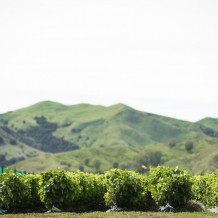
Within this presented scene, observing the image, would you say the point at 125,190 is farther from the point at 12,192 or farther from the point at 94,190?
the point at 12,192

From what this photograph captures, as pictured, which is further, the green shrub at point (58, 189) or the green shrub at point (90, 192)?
the green shrub at point (90, 192)

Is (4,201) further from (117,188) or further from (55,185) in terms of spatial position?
(117,188)

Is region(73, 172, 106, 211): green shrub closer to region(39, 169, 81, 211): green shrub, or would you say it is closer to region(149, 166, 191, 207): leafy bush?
region(39, 169, 81, 211): green shrub

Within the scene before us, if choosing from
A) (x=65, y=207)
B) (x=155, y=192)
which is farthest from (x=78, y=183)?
(x=155, y=192)

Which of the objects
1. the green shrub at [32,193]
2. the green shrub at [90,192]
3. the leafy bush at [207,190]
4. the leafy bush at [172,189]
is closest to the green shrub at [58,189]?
the green shrub at [32,193]

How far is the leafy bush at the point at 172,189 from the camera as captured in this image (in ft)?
80.5

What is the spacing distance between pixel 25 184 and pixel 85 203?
4028mm

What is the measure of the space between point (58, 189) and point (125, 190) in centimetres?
395

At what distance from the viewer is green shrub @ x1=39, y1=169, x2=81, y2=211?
23828 mm

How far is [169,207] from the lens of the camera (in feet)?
80.1

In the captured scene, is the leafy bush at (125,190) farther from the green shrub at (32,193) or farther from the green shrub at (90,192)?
the green shrub at (32,193)

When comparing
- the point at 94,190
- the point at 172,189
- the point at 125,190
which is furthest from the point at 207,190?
the point at 94,190

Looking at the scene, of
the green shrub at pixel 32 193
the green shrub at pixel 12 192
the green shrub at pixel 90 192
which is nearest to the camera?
the green shrub at pixel 12 192

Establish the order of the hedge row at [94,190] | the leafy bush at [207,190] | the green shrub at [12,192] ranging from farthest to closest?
the leafy bush at [207,190], the hedge row at [94,190], the green shrub at [12,192]
